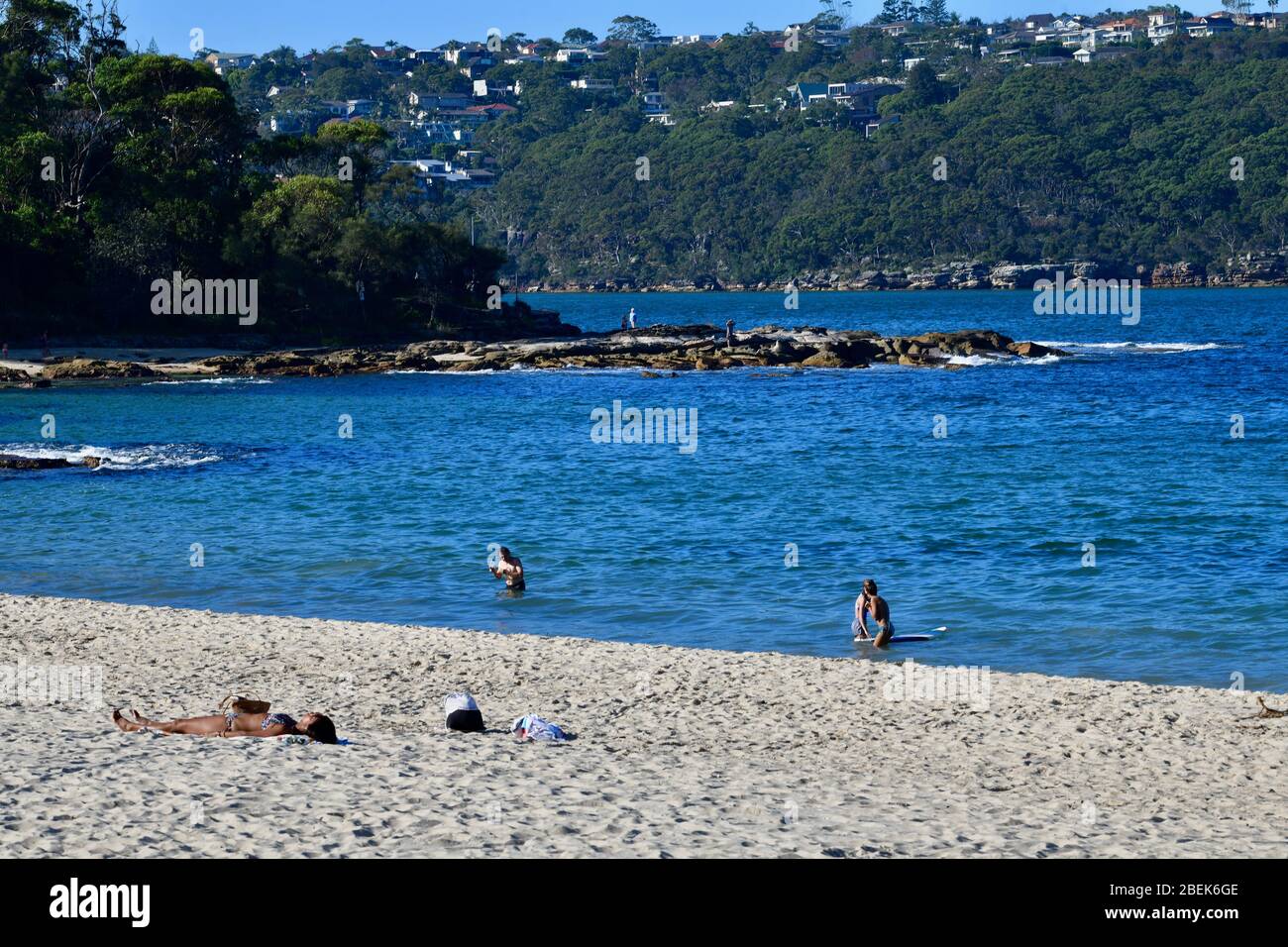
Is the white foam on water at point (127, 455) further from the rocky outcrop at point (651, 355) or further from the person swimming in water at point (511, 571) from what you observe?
the rocky outcrop at point (651, 355)

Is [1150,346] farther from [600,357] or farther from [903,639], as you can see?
[903,639]

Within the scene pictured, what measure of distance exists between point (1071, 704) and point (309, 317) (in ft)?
226

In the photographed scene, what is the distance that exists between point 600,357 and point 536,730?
191 feet

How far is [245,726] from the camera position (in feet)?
42.1

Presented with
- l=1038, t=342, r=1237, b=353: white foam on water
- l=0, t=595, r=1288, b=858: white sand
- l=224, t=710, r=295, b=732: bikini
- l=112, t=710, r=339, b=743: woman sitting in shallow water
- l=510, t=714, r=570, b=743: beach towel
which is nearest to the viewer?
l=0, t=595, r=1288, b=858: white sand

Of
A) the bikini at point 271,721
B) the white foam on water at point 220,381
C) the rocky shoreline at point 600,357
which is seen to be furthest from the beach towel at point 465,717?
the rocky shoreline at point 600,357

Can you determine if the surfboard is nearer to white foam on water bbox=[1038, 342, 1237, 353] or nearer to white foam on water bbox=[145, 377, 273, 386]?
white foam on water bbox=[145, 377, 273, 386]

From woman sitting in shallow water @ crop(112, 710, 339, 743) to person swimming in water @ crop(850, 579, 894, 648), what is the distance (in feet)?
25.7

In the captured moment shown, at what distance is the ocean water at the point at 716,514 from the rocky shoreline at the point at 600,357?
555 centimetres

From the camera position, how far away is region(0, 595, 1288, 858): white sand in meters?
9.70

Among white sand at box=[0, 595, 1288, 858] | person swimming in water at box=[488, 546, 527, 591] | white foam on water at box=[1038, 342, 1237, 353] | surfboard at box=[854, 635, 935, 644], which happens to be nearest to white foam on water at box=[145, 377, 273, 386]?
person swimming in water at box=[488, 546, 527, 591]

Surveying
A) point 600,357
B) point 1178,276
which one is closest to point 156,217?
point 600,357

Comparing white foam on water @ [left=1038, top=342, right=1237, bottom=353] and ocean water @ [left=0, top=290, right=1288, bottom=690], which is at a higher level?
white foam on water @ [left=1038, top=342, right=1237, bottom=353]
